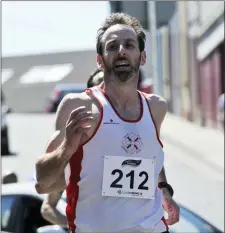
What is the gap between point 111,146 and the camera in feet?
11.3

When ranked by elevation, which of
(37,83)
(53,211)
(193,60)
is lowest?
(53,211)

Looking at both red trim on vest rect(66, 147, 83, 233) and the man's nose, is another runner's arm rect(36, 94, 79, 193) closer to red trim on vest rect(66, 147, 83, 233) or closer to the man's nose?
red trim on vest rect(66, 147, 83, 233)

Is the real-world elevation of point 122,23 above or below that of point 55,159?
above

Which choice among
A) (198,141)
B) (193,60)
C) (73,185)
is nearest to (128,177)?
(73,185)

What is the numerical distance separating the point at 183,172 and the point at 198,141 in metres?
7.46

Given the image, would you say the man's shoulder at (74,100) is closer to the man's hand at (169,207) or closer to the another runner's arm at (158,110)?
the another runner's arm at (158,110)

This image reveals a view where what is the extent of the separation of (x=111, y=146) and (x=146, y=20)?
25.3 ft

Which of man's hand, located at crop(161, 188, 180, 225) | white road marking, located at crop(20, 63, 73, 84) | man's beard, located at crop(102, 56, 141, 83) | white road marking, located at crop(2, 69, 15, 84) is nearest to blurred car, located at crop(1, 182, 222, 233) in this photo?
man's hand, located at crop(161, 188, 180, 225)

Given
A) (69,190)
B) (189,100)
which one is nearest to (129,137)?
(69,190)

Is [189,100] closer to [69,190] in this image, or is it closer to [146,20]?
[146,20]

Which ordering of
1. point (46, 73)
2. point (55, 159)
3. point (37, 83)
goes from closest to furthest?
point (55, 159) < point (37, 83) < point (46, 73)

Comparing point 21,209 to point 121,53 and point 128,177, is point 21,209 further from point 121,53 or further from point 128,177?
point 121,53

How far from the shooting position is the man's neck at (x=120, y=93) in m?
3.59

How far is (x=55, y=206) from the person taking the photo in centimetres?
509
